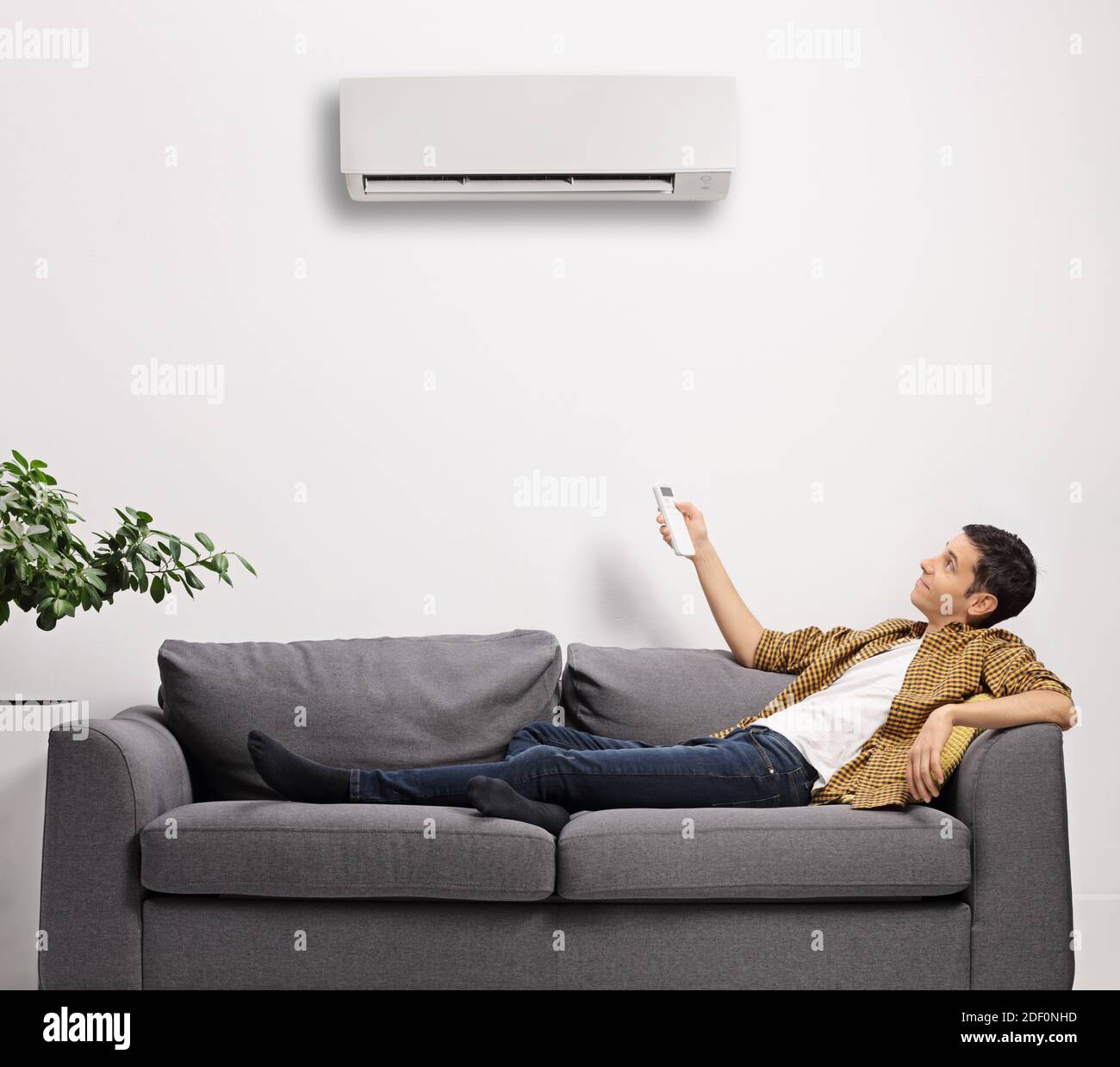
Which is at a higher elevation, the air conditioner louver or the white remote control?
the air conditioner louver

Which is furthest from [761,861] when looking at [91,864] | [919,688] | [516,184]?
[516,184]

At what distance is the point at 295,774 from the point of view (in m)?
2.15

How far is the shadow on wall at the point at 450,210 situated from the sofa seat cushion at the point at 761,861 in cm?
165

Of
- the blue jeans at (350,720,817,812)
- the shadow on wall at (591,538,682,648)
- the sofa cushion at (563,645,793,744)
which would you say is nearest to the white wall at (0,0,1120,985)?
the shadow on wall at (591,538,682,648)

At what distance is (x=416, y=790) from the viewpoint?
7.09 ft

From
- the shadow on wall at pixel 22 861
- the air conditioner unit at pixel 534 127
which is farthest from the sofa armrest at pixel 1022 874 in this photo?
the shadow on wall at pixel 22 861

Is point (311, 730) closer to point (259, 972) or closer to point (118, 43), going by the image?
point (259, 972)

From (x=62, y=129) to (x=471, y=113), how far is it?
1.08 metres

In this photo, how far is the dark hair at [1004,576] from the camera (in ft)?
7.88

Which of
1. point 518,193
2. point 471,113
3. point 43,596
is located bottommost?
point 43,596

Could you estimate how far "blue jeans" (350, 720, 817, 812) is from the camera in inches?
84.7

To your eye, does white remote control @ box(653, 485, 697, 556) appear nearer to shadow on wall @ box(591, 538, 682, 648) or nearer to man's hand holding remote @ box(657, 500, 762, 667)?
man's hand holding remote @ box(657, 500, 762, 667)

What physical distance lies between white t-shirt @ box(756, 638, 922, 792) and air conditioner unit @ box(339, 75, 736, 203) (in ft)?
4.33
